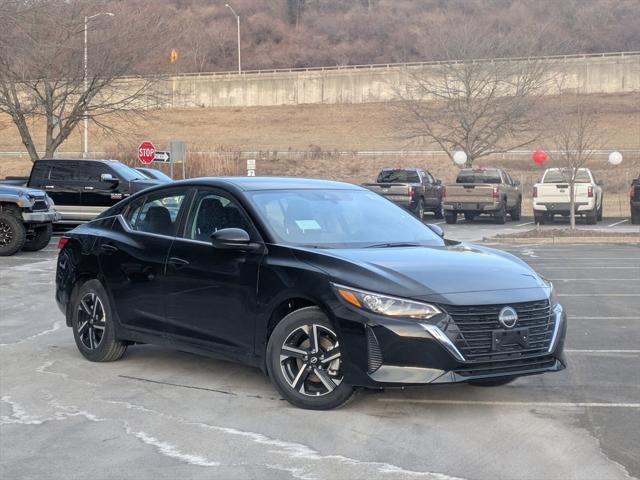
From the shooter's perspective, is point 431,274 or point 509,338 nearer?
point 509,338

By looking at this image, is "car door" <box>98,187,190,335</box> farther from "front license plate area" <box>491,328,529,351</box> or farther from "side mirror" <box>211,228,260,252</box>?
"front license plate area" <box>491,328,529,351</box>

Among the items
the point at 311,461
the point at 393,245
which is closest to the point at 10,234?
the point at 393,245

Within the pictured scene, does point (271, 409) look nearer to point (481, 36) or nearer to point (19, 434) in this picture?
point (19, 434)

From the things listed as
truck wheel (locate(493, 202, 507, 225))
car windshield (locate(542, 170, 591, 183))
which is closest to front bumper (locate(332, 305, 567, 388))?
car windshield (locate(542, 170, 591, 183))

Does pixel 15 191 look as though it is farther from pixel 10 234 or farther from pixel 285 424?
pixel 285 424

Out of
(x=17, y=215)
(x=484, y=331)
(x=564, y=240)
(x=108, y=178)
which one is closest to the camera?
(x=484, y=331)

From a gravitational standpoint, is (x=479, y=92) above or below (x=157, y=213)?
above

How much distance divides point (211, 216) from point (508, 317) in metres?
2.55

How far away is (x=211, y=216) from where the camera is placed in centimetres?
764

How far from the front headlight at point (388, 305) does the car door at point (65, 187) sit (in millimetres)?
17912

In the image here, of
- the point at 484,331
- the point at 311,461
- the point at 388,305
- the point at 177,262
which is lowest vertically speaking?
the point at 311,461

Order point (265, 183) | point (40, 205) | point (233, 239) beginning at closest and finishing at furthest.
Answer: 1. point (233, 239)
2. point (265, 183)
3. point (40, 205)

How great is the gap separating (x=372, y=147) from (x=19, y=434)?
70773 millimetres

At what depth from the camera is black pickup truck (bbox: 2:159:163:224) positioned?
23.1 meters
